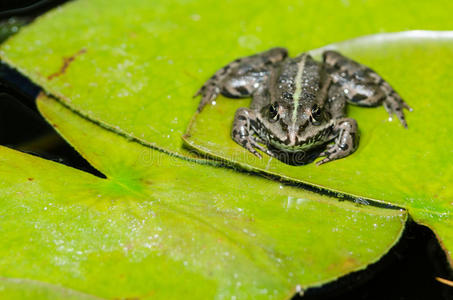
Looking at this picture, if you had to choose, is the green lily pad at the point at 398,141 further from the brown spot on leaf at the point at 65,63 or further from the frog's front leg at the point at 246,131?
the brown spot on leaf at the point at 65,63

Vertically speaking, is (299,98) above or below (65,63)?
above

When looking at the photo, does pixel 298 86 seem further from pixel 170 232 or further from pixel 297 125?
pixel 170 232

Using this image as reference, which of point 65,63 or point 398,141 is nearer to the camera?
point 398,141

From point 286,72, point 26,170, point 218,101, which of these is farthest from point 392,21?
point 26,170

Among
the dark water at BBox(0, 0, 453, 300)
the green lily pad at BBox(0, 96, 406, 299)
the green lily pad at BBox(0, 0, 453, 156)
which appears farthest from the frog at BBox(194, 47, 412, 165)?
the dark water at BBox(0, 0, 453, 300)

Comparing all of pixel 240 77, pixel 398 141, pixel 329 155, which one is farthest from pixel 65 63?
pixel 398 141

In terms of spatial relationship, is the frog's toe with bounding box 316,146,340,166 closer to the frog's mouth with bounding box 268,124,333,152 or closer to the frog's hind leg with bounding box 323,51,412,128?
the frog's mouth with bounding box 268,124,333,152
